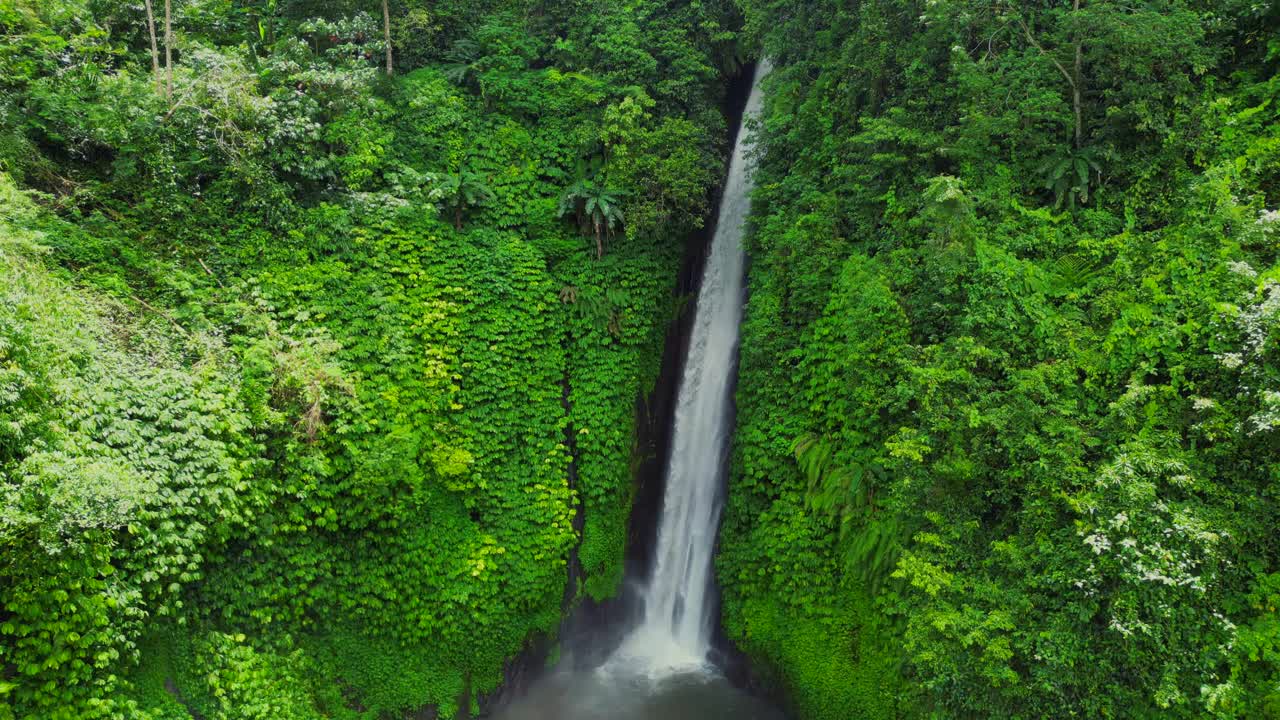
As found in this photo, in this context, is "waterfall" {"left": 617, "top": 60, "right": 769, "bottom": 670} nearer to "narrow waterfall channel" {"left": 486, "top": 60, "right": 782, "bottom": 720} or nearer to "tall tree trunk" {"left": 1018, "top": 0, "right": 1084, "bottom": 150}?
"narrow waterfall channel" {"left": 486, "top": 60, "right": 782, "bottom": 720}

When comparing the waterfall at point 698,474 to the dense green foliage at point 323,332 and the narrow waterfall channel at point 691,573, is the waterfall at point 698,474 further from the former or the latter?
the dense green foliage at point 323,332

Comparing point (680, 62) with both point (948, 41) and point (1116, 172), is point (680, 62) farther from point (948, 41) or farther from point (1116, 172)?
point (1116, 172)

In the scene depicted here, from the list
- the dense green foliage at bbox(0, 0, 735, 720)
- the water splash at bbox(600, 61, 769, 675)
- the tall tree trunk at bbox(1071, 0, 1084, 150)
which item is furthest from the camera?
the water splash at bbox(600, 61, 769, 675)

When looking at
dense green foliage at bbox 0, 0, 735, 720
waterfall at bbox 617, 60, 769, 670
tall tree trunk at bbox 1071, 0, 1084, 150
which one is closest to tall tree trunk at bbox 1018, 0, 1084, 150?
tall tree trunk at bbox 1071, 0, 1084, 150

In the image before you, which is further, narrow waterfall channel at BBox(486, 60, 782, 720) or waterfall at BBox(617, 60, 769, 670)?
waterfall at BBox(617, 60, 769, 670)

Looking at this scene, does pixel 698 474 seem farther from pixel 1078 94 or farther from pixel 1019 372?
pixel 1078 94

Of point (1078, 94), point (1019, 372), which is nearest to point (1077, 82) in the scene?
point (1078, 94)

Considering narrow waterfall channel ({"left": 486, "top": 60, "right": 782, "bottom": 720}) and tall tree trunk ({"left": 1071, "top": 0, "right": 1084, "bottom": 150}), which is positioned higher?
tall tree trunk ({"left": 1071, "top": 0, "right": 1084, "bottom": 150})

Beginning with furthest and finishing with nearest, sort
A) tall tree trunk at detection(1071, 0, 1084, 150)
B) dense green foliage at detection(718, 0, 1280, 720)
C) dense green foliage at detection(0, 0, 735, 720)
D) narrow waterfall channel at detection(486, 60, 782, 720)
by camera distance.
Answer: narrow waterfall channel at detection(486, 60, 782, 720) < tall tree trunk at detection(1071, 0, 1084, 150) < dense green foliage at detection(0, 0, 735, 720) < dense green foliage at detection(718, 0, 1280, 720)

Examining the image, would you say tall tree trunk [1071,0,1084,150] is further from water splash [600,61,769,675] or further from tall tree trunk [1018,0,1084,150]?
water splash [600,61,769,675]
